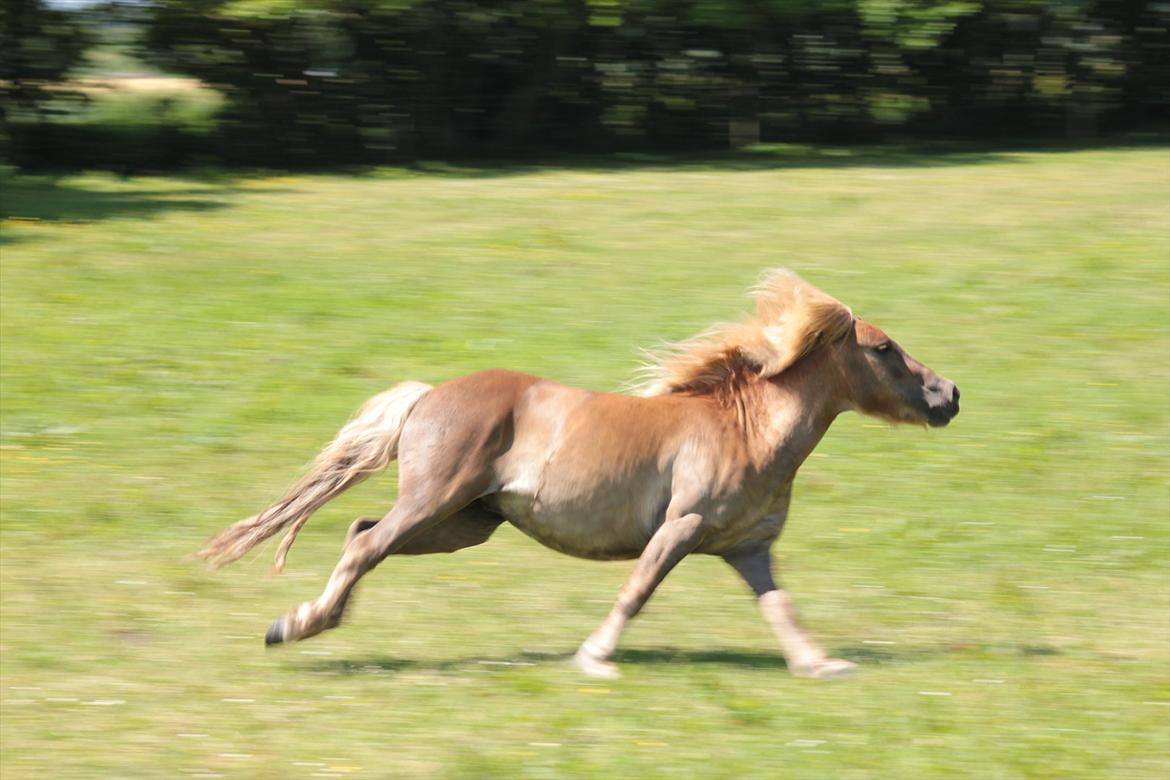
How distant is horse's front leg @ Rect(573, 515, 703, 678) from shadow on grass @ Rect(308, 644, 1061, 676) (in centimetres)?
27

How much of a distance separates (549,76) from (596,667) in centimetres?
2041

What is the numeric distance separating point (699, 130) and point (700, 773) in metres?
22.0

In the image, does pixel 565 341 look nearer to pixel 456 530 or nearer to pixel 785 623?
pixel 456 530

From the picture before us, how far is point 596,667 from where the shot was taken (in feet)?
24.4

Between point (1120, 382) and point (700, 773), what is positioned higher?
point (700, 773)

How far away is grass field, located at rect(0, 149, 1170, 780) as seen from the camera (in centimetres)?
681

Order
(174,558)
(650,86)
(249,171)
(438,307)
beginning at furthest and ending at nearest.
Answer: (650,86) → (249,171) → (438,307) → (174,558)

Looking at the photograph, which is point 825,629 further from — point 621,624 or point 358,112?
point 358,112

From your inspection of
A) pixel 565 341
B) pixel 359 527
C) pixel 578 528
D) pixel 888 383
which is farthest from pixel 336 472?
pixel 565 341

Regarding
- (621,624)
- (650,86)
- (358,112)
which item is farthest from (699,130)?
(621,624)

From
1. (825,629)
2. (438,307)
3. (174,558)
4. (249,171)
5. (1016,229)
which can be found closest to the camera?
(825,629)

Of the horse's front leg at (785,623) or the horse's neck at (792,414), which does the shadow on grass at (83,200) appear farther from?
the horse's front leg at (785,623)

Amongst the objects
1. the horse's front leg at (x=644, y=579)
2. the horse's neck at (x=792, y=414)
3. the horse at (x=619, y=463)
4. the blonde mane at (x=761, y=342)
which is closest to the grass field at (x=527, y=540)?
the horse's front leg at (x=644, y=579)

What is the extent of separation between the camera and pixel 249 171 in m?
24.9
